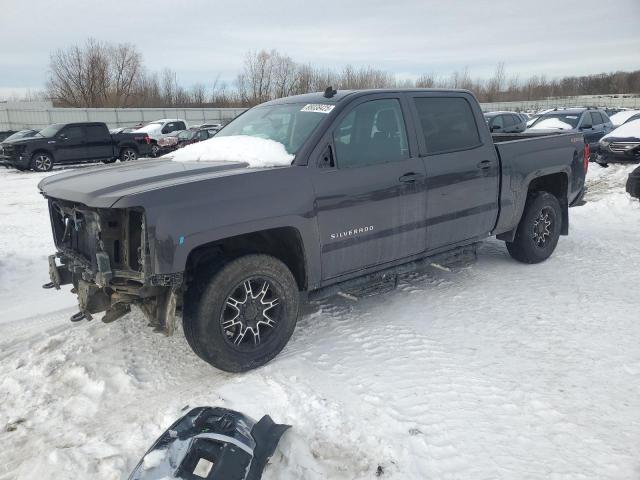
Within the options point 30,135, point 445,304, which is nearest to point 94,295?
point 445,304

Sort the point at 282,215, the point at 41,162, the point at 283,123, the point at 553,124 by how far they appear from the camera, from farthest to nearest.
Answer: the point at 41,162
the point at 553,124
the point at 283,123
the point at 282,215

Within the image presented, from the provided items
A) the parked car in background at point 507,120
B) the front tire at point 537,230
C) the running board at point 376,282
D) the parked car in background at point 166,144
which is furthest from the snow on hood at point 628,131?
the parked car in background at point 166,144

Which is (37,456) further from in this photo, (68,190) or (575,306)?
(575,306)

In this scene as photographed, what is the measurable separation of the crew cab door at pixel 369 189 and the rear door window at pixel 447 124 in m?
0.26

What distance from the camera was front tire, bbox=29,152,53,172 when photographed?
17484 millimetres

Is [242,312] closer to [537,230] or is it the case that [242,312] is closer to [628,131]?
[537,230]

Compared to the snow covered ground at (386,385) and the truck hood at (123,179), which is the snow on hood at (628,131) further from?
the truck hood at (123,179)

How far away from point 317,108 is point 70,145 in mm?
16922

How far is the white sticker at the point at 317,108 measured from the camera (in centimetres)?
393

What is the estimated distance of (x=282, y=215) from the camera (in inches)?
134

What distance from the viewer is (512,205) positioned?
17.1 ft

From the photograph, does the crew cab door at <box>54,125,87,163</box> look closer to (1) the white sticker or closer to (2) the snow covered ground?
(2) the snow covered ground

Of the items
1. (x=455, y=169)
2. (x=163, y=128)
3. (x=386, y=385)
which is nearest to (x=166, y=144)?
(x=163, y=128)

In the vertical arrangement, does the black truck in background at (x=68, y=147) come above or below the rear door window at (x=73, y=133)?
below
